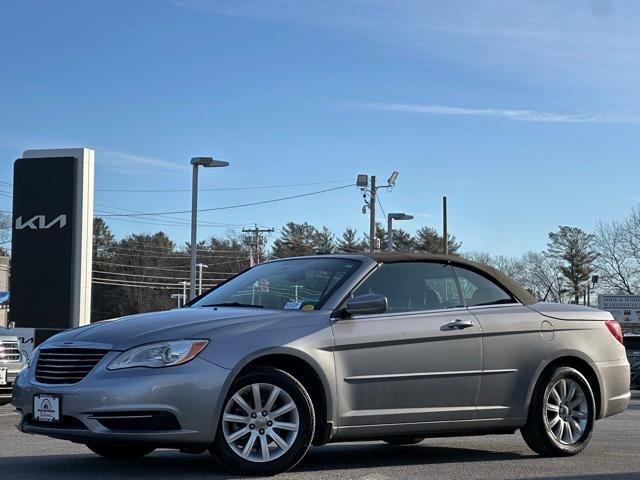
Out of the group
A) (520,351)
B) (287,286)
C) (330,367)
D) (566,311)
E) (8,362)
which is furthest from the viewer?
(8,362)

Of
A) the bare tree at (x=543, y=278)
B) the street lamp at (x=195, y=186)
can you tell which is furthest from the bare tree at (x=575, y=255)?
the street lamp at (x=195, y=186)

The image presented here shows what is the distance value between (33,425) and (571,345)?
13.8 feet

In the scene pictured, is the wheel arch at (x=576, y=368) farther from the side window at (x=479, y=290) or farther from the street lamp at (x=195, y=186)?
the street lamp at (x=195, y=186)

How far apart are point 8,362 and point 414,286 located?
914 centimetres

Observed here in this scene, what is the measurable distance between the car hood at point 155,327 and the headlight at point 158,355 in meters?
0.04

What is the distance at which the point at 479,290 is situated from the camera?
8.27m

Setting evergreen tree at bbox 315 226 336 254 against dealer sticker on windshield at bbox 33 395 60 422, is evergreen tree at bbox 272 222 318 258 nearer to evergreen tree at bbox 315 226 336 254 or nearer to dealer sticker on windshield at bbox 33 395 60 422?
evergreen tree at bbox 315 226 336 254

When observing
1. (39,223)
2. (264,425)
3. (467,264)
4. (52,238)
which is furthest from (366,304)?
(39,223)

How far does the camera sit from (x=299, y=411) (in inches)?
271

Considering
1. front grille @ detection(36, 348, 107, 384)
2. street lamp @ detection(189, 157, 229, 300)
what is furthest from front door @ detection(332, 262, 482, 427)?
street lamp @ detection(189, 157, 229, 300)

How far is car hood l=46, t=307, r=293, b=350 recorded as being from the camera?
6660 mm

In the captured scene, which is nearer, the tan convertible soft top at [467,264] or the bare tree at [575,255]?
the tan convertible soft top at [467,264]

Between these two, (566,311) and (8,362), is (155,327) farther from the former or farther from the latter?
(8,362)

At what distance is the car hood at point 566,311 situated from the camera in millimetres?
8391
